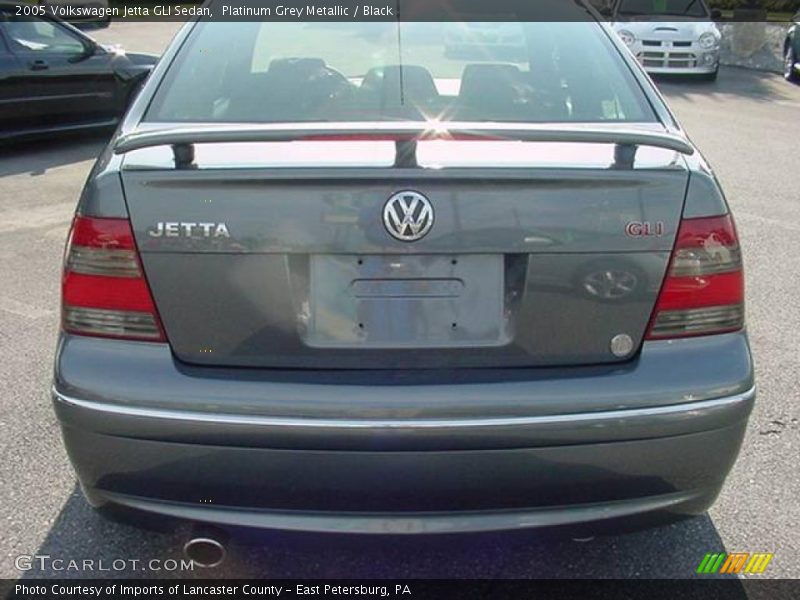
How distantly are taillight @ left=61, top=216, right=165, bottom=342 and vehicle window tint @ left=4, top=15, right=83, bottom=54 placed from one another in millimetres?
7592

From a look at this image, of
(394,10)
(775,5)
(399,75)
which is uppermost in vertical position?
(394,10)

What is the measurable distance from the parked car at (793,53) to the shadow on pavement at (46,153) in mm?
11494

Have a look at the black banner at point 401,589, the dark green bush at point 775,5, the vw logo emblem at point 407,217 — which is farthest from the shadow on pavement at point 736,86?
the vw logo emblem at point 407,217

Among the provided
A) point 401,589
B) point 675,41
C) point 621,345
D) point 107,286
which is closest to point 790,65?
point 675,41

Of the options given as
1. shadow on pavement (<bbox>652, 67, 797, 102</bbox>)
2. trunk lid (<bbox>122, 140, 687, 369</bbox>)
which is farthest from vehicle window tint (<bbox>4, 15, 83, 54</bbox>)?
shadow on pavement (<bbox>652, 67, 797, 102</bbox>)

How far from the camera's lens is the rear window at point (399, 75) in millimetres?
2666

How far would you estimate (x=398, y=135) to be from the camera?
2213 mm

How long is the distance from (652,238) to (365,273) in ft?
2.37

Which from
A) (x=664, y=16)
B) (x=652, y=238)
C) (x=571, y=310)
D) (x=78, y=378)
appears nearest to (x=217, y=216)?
(x=78, y=378)

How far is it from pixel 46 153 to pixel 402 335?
7906 mm

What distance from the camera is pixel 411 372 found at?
2045 millimetres

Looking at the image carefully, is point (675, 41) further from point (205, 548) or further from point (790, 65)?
point (205, 548)

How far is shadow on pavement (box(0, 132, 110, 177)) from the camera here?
8125mm

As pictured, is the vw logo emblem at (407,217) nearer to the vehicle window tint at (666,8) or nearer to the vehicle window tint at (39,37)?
the vehicle window tint at (39,37)
